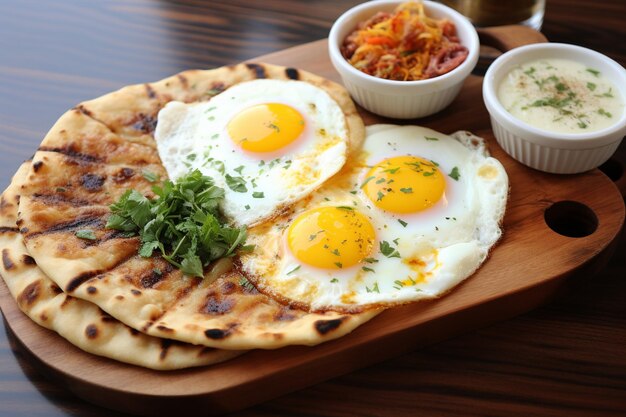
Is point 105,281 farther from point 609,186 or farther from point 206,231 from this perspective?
point 609,186

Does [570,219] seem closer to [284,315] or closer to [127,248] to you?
[284,315]

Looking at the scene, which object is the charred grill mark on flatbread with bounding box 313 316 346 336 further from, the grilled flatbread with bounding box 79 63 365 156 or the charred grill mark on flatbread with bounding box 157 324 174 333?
the grilled flatbread with bounding box 79 63 365 156

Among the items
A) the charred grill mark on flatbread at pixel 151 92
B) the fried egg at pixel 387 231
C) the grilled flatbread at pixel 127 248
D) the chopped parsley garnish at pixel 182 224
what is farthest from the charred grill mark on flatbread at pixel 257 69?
the chopped parsley garnish at pixel 182 224

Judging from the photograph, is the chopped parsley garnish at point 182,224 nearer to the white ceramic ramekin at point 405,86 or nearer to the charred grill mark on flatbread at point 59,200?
the charred grill mark on flatbread at point 59,200

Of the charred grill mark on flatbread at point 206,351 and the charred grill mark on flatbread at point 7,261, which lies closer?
the charred grill mark on flatbread at point 206,351

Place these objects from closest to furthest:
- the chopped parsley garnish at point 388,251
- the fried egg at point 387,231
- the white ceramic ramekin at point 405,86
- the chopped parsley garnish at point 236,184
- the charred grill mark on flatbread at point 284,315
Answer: the charred grill mark on flatbread at point 284,315
the fried egg at point 387,231
the chopped parsley garnish at point 388,251
the chopped parsley garnish at point 236,184
the white ceramic ramekin at point 405,86

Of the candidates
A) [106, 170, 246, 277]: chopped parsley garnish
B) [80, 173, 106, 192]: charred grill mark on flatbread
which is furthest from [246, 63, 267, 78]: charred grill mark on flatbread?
[80, 173, 106, 192]: charred grill mark on flatbread

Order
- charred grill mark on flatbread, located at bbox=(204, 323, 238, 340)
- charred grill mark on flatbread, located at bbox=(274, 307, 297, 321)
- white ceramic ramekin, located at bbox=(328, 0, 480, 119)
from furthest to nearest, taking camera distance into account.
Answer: white ceramic ramekin, located at bbox=(328, 0, 480, 119) → charred grill mark on flatbread, located at bbox=(274, 307, 297, 321) → charred grill mark on flatbread, located at bbox=(204, 323, 238, 340)
